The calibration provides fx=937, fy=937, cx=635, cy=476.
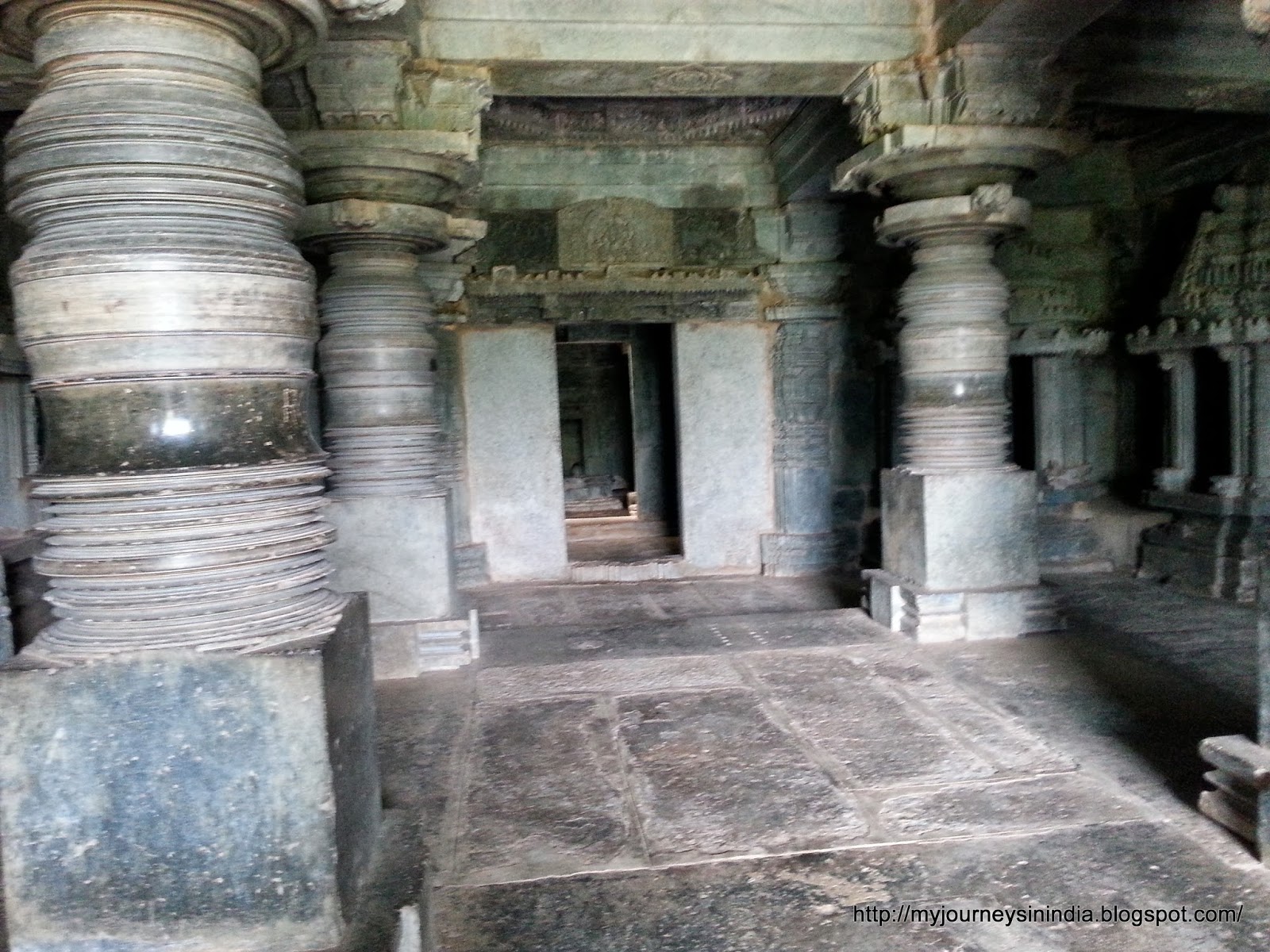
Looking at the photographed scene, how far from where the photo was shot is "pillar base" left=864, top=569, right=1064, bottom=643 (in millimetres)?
5512

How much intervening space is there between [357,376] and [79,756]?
3414 millimetres

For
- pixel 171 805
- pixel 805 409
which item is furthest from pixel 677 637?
pixel 171 805

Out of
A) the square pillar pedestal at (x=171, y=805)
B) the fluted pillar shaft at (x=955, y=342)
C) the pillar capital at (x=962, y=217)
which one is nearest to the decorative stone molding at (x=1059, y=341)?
the fluted pillar shaft at (x=955, y=342)

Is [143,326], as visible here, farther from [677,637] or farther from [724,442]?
[724,442]

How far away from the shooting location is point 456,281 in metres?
6.86

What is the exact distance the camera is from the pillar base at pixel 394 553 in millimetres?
5188

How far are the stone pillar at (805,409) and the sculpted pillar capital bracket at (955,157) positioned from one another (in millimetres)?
2623

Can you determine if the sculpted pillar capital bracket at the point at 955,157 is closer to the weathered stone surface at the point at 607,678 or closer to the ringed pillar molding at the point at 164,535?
the weathered stone surface at the point at 607,678

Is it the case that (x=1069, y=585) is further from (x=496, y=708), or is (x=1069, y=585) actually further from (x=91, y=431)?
(x=91, y=431)

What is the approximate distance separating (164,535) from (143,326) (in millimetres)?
503

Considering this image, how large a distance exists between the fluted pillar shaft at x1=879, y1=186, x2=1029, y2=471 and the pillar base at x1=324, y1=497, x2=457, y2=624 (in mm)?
2949

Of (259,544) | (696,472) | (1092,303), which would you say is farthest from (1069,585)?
(259,544)

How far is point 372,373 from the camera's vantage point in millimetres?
5312

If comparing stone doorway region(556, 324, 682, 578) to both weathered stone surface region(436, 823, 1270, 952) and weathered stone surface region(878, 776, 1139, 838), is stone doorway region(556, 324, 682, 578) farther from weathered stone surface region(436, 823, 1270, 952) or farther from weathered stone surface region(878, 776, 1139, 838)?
weathered stone surface region(436, 823, 1270, 952)
